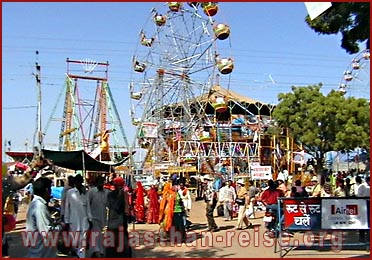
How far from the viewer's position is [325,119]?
4000cm

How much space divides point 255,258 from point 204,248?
1789mm

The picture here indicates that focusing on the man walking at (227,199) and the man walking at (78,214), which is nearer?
the man walking at (78,214)

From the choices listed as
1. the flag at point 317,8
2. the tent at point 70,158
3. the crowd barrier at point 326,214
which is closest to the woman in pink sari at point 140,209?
the tent at point 70,158

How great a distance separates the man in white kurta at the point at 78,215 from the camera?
920 centimetres

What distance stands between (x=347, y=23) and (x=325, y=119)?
103 feet

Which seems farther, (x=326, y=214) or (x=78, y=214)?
(x=326, y=214)

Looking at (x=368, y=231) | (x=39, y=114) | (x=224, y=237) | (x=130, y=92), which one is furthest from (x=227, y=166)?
(x=368, y=231)

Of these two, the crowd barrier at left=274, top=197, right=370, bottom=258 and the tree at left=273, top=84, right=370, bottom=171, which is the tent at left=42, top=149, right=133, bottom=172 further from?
the tree at left=273, top=84, right=370, bottom=171

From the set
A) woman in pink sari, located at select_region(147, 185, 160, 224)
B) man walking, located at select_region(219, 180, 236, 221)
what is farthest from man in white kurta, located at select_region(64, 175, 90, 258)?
man walking, located at select_region(219, 180, 236, 221)

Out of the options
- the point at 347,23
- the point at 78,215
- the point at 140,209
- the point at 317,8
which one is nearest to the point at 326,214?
the point at 347,23

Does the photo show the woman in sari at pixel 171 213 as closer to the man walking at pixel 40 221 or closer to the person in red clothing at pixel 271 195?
the person in red clothing at pixel 271 195

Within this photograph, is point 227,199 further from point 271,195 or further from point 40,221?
point 40,221

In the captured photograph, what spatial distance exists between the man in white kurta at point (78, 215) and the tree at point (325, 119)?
31.9 m

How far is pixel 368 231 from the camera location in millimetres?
9945
